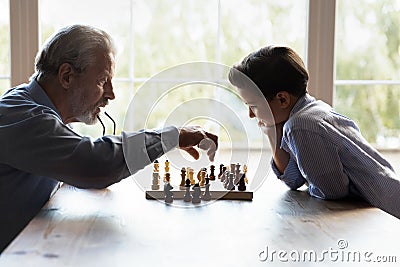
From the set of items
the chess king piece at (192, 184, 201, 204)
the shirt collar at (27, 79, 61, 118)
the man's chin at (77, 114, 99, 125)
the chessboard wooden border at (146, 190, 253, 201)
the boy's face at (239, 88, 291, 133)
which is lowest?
the chessboard wooden border at (146, 190, 253, 201)

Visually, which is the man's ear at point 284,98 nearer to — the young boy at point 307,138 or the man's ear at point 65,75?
the young boy at point 307,138

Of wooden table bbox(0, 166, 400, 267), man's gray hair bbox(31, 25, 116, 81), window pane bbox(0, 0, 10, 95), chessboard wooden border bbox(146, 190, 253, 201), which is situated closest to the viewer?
wooden table bbox(0, 166, 400, 267)

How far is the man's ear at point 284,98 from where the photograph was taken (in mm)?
2137

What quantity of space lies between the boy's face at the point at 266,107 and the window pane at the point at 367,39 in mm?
910

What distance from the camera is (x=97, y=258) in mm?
1225

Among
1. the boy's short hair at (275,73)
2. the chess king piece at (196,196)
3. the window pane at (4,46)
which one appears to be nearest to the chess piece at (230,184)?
the chess king piece at (196,196)

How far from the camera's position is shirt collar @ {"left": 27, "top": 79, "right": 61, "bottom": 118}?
1994 millimetres

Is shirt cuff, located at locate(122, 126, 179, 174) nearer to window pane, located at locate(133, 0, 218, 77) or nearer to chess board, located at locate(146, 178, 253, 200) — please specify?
chess board, located at locate(146, 178, 253, 200)

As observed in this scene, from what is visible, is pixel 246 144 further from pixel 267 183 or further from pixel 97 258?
pixel 97 258

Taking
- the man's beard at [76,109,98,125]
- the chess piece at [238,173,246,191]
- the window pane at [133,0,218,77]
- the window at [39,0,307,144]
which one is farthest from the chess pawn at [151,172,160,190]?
the window pane at [133,0,218,77]

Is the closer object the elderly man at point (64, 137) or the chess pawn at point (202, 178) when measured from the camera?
the elderly man at point (64, 137)

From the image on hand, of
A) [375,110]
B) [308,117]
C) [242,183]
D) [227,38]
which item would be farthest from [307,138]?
[375,110]

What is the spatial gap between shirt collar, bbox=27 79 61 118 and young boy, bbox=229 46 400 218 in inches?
21.7

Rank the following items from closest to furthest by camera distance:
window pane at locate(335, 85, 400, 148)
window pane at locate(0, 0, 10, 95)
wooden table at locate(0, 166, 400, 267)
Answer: wooden table at locate(0, 166, 400, 267), window pane at locate(0, 0, 10, 95), window pane at locate(335, 85, 400, 148)
